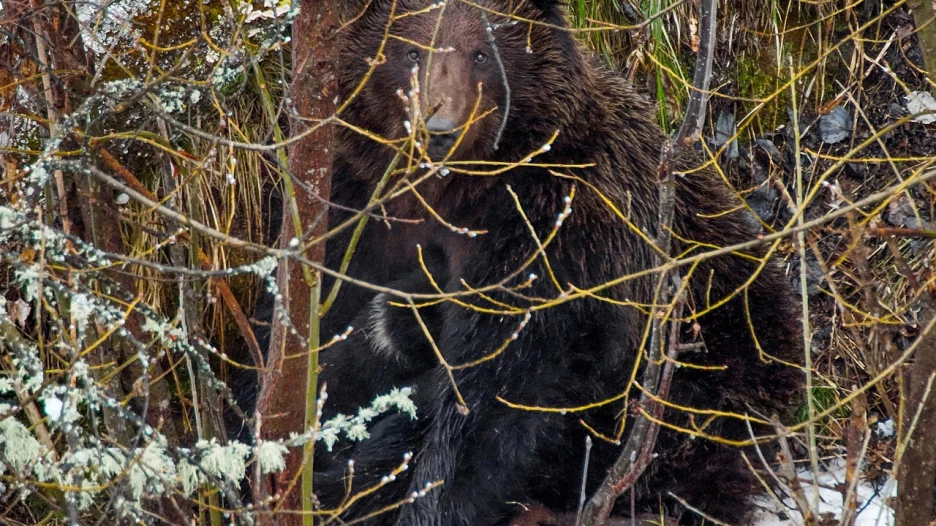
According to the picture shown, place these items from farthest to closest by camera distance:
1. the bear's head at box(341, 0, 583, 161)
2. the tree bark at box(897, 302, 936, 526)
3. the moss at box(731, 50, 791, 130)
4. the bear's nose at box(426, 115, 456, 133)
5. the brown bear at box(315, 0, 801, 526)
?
1. the moss at box(731, 50, 791, 130)
2. the bear's head at box(341, 0, 583, 161)
3. the brown bear at box(315, 0, 801, 526)
4. the bear's nose at box(426, 115, 456, 133)
5. the tree bark at box(897, 302, 936, 526)

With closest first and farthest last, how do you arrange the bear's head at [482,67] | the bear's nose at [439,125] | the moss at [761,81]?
the bear's nose at [439,125], the bear's head at [482,67], the moss at [761,81]

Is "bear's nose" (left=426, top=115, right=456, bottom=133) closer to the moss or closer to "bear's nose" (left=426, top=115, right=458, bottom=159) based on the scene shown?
"bear's nose" (left=426, top=115, right=458, bottom=159)

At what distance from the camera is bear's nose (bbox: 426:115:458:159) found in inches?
148

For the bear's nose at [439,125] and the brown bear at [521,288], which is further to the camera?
the brown bear at [521,288]

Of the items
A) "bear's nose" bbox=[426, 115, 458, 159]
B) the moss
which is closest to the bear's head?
"bear's nose" bbox=[426, 115, 458, 159]

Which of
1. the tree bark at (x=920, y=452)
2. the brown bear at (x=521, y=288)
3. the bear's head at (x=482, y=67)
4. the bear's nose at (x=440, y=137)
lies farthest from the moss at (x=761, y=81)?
the tree bark at (x=920, y=452)

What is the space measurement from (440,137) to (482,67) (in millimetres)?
660

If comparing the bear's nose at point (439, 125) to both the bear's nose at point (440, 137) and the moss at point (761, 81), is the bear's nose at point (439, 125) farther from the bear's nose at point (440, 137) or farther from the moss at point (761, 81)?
the moss at point (761, 81)

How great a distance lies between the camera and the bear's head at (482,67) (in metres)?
4.32

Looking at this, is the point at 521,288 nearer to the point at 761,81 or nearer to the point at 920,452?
the point at 920,452

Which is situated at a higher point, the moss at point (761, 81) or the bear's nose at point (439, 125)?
the bear's nose at point (439, 125)

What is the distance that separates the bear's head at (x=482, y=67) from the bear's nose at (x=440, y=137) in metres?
0.36

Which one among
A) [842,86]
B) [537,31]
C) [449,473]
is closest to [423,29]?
[537,31]

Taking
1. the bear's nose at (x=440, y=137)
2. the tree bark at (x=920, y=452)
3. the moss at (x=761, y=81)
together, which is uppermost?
the bear's nose at (x=440, y=137)
